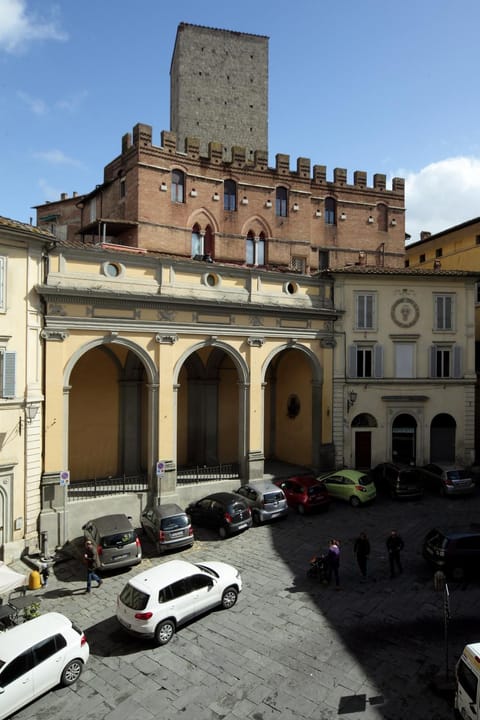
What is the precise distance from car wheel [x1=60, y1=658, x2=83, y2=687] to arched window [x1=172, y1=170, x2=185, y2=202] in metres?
25.2

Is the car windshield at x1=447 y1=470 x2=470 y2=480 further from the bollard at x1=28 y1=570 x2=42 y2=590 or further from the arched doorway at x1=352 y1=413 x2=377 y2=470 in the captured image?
the bollard at x1=28 y1=570 x2=42 y2=590

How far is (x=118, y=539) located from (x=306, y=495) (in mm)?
8604

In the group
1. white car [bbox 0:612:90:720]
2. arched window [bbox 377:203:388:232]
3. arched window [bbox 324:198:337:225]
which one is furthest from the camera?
arched window [bbox 377:203:388:232]

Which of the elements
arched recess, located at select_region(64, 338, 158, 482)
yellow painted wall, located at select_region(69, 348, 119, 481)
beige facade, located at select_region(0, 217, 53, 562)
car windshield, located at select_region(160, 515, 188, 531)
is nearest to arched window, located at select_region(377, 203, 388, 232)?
arched recess, located at select_region(64, 338, 158, 482)

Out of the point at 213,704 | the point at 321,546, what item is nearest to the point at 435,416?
the point at 321,546

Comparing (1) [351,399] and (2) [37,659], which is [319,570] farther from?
(1) [351,399]

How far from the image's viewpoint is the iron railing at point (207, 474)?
23298mm

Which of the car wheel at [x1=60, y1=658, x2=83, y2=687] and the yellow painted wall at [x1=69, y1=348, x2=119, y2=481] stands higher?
the yellow painted wall at [x1=69, y1=348, x2=119, y2=481]

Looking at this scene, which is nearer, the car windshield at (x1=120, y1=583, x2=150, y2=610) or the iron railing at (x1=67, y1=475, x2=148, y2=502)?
the car windshield at (x1=120, y1=583, x2=150, y2=610)

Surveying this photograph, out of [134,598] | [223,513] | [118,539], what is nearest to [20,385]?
[118,539]

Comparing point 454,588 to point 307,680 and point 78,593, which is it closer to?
point 307,680

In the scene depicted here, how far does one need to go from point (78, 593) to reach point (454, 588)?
11541mm

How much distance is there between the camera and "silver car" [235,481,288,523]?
20.8m

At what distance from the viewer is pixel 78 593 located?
Answer: 15.6 m
